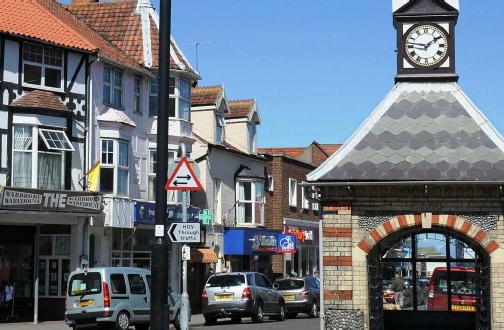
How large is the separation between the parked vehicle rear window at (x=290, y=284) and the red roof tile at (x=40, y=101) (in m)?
11.0

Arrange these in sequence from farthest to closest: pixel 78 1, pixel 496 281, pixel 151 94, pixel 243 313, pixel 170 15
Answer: pixel 78 1, pixel 151 94, pixel 243 313, pixel 496 281, pixel 170 15

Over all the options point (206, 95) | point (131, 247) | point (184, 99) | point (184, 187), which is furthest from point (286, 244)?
point (184, 187)

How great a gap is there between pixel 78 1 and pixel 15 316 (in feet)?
53.5

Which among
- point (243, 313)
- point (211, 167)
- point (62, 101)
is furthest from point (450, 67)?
point (211, 167)

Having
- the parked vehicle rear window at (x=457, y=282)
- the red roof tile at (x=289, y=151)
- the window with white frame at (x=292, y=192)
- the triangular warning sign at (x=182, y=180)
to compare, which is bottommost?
the parked vehicle rear window at (x=457, y=282)

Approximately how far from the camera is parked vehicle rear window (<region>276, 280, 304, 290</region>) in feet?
117

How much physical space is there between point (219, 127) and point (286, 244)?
754cm

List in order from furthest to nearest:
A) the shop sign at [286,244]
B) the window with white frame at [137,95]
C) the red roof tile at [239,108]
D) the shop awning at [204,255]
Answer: the red roof tile at [239,108] → the shop sign at [286,244] → the shop awning at [204,255] → the window with white frame at [137,95]

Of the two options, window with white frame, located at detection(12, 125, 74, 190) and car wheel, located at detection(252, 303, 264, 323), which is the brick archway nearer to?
car wheel, located at detection(252, 303, 264, 323)

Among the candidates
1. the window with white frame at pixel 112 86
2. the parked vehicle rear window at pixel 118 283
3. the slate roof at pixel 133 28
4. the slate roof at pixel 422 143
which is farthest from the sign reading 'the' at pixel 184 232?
the slate roof at pixel 133 28

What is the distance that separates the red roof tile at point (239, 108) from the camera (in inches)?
1865

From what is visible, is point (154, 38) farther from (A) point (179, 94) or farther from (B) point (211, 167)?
(B) point (211, 167)

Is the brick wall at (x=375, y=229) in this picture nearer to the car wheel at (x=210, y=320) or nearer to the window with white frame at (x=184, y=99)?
the car wheel at (x=210, y=320)

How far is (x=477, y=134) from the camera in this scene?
54.5ft
